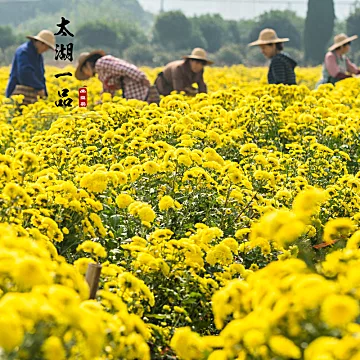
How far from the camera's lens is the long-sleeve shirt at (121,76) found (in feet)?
28.2

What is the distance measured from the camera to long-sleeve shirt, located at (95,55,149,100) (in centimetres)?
Result: 859

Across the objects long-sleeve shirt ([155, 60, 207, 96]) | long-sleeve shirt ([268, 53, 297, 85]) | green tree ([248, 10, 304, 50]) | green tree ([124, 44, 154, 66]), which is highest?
long-sleeve shirt ([268, 53, 297, 85])

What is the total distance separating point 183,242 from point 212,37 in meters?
57.0

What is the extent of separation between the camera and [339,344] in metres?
1.87

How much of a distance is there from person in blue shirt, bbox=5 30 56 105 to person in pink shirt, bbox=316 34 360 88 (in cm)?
385

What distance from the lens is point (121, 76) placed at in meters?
9.05

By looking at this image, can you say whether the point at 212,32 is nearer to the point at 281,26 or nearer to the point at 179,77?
the point at 281,26

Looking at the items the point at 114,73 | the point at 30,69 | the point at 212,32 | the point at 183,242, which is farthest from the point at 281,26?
the point at 183,242

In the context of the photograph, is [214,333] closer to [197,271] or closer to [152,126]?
[197,271]

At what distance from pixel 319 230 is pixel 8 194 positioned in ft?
7.47

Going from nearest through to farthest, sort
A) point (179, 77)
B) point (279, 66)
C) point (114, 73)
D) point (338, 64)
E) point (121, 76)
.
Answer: point (114, 73), point (121, 76), point (279, 66), point (179, 77), point (338, 64)

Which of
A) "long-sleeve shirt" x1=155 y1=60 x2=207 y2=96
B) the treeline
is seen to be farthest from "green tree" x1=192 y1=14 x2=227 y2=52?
"long-sleeve shirt" x1=155 y1=60 x2=207 y2=96

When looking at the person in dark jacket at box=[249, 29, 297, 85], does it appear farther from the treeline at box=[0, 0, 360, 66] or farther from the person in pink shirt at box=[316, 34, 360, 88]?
the treeline at box=[0, 0, 360, 66]

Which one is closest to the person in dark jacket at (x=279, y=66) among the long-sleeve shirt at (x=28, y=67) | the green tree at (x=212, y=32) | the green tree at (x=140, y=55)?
the long-sleeve shirt at (x=28, y=67)
